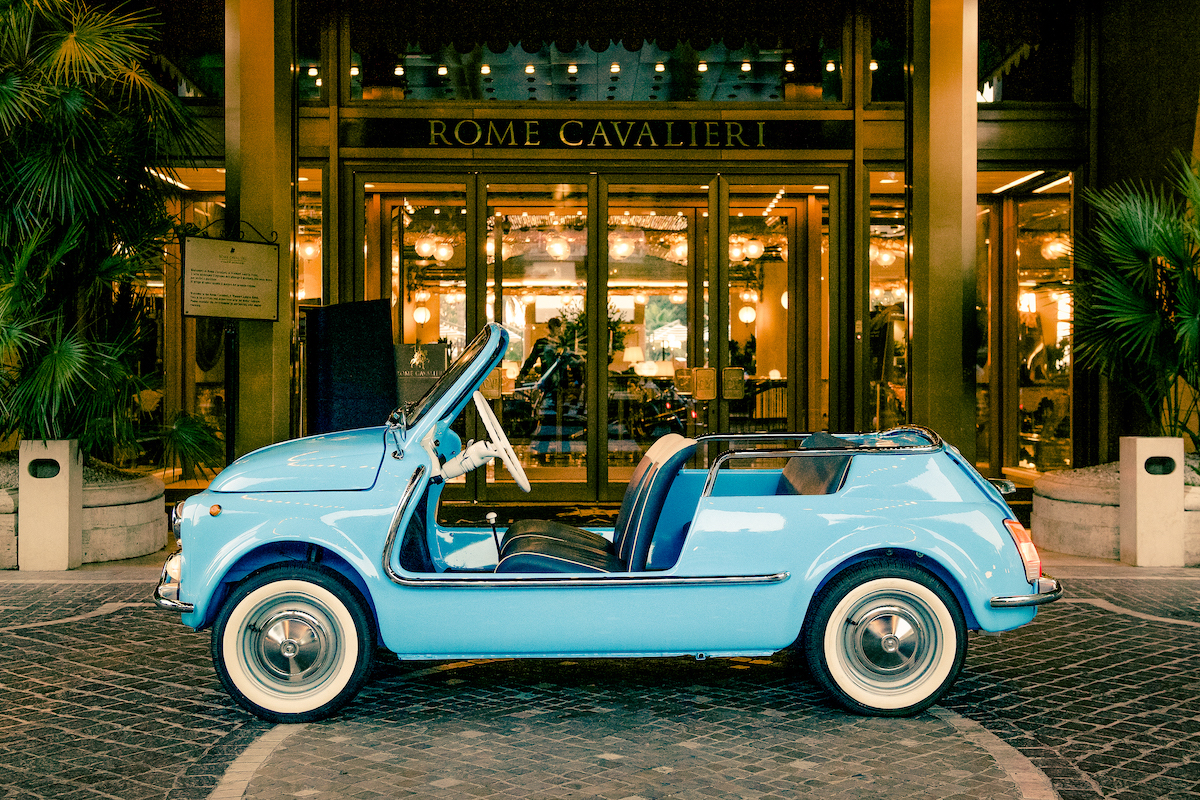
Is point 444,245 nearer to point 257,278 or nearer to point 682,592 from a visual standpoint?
point 257,278

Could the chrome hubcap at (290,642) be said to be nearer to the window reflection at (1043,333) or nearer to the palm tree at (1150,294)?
the palm tree at (1150,294)

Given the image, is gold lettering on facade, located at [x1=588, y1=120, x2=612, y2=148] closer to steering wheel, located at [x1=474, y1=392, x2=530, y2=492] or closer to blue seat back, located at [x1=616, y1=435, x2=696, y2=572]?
steering wheel, located at [x1=474, y1=392, x2=530, y2=492]

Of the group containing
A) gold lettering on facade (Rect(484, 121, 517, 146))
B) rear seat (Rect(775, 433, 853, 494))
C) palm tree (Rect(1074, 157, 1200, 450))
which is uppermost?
gold lettering on facade (Rect(484, 121, 517, 146))

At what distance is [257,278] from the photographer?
24.6ft

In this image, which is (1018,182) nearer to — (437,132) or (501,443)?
(437,132)

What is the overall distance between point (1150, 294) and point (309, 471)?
6.60 meters

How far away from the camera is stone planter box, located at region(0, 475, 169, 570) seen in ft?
22.7

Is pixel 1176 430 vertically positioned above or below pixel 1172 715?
above

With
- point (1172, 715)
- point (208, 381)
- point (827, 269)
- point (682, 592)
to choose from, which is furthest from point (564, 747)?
point (208, 381)

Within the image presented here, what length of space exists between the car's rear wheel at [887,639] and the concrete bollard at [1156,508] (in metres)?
4.01

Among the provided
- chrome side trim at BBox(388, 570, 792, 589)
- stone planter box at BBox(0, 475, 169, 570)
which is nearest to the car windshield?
chrome side trim at BBox(388, 570, 792, 589)

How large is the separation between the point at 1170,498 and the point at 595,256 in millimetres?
5864

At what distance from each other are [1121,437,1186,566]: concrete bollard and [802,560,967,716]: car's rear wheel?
4.01 m

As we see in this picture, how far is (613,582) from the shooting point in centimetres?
381
